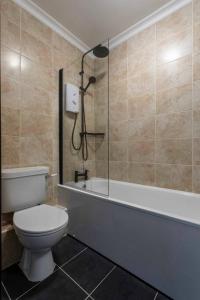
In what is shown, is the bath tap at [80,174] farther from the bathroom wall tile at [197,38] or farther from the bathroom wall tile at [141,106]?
the bathroom wall tile at [197,38]

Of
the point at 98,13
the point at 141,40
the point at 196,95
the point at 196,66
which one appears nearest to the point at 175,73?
the point at 196,66

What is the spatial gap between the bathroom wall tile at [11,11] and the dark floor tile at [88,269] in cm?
229

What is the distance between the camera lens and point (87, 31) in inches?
78.5

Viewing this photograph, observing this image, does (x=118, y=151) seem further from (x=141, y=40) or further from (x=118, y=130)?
(x=141, y=40)

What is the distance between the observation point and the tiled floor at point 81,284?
3.69 ft

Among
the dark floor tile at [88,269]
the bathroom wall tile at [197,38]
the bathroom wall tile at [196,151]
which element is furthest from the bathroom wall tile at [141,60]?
the dark floor tile at [88,269]

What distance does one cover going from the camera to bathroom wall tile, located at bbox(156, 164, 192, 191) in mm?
1670

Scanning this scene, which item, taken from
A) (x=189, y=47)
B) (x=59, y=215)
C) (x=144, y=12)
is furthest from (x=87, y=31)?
(x=59, y=215)

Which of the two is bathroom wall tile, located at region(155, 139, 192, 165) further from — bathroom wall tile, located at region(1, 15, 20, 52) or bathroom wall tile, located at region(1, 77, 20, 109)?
bathroom wall tile, located at region(1, 15, 20, 52)

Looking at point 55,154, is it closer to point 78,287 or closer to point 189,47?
point 78,287

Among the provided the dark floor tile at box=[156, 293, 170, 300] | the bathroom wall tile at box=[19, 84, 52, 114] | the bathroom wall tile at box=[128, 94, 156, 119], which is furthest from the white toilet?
the bathroom wall tile at box=[128, 94, 156, 119]

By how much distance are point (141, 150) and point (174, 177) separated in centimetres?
48

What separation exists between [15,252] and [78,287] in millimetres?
664

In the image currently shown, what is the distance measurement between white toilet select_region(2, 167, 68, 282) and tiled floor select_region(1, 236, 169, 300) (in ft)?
0.26
